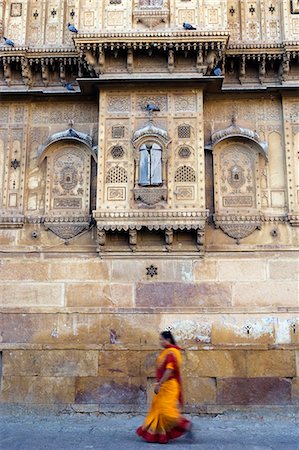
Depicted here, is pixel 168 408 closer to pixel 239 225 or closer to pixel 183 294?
pixel 183 294

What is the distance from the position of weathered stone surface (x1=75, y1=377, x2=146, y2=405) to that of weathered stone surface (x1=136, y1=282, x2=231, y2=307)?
1.41 m

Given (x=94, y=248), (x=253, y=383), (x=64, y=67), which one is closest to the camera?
(x=253, y=383)

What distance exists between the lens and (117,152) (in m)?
9.64

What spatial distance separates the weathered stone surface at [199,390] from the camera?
29.4 feet

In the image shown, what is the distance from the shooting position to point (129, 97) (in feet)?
32.6

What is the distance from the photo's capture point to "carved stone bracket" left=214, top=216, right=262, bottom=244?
380 inches

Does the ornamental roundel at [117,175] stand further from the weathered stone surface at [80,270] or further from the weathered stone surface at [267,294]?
the weathered stone surface at [267,294]

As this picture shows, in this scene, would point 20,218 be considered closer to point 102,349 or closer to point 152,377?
point 102,349

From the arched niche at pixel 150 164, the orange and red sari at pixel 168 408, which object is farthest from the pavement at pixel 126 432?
the arched niche at pixel 150 164

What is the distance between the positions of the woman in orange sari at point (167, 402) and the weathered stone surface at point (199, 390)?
2.30 m

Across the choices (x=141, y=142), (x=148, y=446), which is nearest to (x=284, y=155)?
(x=141, y=142)

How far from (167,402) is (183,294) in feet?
9.99

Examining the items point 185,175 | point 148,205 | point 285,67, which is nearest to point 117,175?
point 148,205

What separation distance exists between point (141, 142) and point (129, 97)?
39.8 inches
